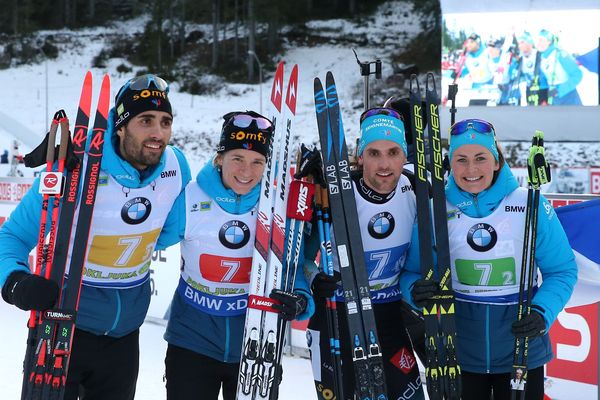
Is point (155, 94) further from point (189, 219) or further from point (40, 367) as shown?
point (40, 367)

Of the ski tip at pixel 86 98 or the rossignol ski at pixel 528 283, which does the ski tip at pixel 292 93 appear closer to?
the ski tip at pixel 86 98

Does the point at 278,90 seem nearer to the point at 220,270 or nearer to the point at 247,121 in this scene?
the point at 247,121

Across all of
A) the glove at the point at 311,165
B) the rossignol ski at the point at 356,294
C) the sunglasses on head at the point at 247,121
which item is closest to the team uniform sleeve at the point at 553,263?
the rossignol ski at the point at 356,294

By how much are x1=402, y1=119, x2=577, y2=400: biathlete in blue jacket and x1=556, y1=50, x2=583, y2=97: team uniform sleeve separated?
762 inches

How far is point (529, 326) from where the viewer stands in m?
2.55

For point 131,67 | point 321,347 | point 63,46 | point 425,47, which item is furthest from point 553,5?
point 63,46

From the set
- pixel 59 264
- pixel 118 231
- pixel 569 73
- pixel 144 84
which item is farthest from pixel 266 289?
pixel 569 73

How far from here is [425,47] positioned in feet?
128

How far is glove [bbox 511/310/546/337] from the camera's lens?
2.55 m

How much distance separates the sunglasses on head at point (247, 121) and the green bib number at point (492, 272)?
961 mm

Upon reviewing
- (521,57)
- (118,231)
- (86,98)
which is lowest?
(118,231)

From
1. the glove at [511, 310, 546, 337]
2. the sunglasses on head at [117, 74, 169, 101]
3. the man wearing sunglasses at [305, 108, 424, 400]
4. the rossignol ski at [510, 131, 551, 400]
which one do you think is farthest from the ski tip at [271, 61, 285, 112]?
the glove at [511, 310, 546, 337]

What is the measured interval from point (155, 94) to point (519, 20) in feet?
67.9

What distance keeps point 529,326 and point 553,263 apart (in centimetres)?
30
